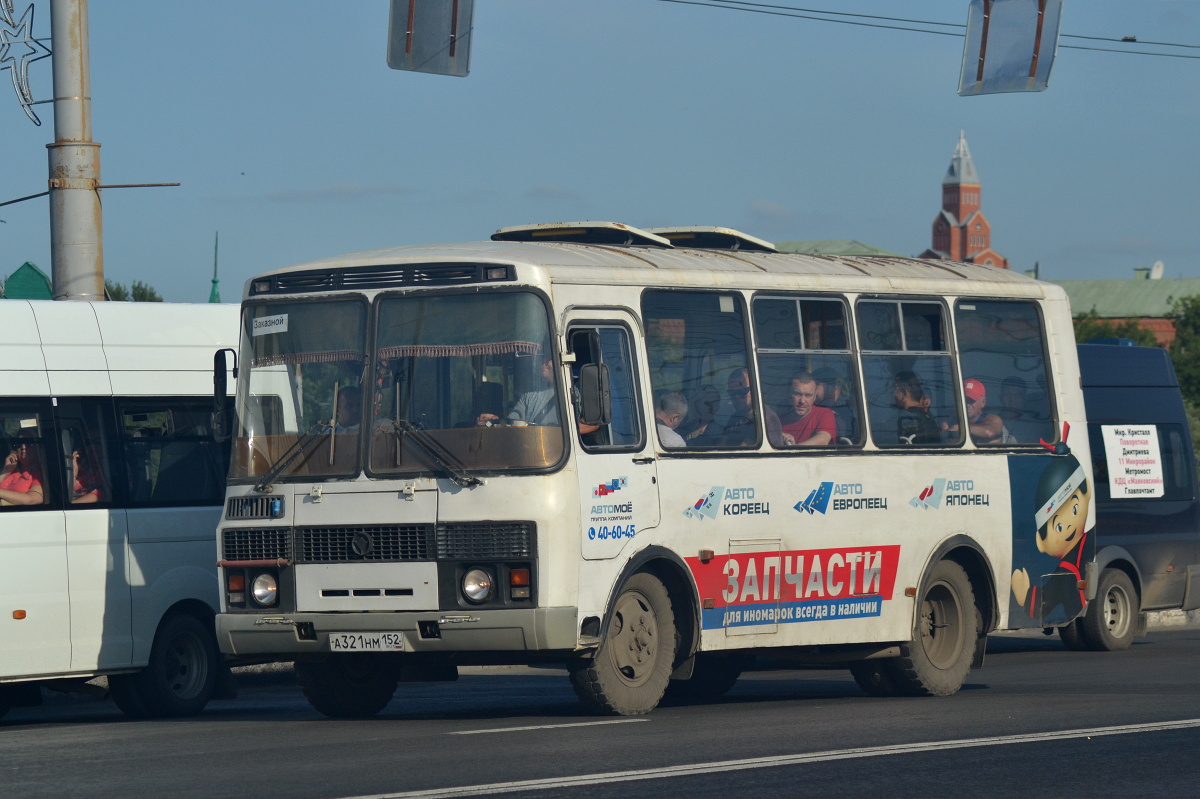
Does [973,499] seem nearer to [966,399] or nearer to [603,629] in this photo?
[966,399]

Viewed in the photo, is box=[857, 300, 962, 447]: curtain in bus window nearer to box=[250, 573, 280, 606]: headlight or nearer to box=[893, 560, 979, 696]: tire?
box=[893, 560, 979, 696]: tire

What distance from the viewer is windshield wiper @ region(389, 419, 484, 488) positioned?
10.7m

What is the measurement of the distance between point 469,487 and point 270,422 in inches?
62.7

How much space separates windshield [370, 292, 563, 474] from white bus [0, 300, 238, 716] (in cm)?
315

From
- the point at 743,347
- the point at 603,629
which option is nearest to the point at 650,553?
the point at 603,629

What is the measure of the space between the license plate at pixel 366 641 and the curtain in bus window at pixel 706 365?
7.43 ft

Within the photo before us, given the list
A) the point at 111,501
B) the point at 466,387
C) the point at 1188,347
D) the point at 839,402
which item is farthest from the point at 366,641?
the point at 1188,347

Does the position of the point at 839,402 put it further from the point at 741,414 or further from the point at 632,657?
the point at 632,657

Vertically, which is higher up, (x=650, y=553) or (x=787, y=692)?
(x=650, y=553)

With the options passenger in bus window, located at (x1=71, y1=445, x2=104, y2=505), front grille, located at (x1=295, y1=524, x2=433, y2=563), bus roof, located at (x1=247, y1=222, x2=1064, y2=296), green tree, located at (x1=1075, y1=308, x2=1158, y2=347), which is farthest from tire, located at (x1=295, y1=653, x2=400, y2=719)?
green tree, located at (x1=1075, y1=308, x2=1158, y2=347)

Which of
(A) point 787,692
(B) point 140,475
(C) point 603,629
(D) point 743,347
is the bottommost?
(A) point 787,692

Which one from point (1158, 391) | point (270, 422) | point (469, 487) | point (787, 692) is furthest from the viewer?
point (1158, 391)

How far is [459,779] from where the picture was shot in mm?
8211

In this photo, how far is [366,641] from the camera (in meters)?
10.9
